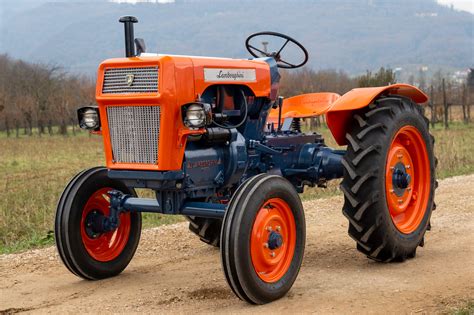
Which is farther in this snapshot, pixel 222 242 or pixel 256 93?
pixel 256 93

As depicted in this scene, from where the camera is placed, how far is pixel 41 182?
15359 millimetres

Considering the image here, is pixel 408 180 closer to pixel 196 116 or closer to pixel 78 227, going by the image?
pixel 196 116

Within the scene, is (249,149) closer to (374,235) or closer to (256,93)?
(256,93)

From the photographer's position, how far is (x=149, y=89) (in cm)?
535

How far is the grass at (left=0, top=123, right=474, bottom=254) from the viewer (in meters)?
8.76

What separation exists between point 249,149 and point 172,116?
3.46 ft

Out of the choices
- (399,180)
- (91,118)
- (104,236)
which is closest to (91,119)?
(91,118)

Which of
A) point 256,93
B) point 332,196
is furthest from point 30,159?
point 256,93

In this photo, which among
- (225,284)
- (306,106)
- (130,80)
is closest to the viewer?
(130,80)

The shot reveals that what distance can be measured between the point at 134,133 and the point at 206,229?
1.88 meters

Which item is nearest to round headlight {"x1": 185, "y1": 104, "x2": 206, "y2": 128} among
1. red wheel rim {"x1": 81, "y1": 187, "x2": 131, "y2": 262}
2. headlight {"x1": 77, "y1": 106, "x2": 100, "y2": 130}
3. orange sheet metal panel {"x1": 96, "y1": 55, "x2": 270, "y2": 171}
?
orange sheet metal panel {"x1": 96, "y1": 55, "x2": 270, "y2": 171}

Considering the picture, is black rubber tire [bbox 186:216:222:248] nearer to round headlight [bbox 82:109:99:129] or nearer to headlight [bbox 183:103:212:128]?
round headlight [bbox 82:109:99:129]

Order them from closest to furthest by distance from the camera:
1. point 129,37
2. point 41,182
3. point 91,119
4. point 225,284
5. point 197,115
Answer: point 197,115 < point 129,37 < point 91,119 < point 225,284 < point 41,182

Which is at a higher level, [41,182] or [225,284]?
[41,182]
